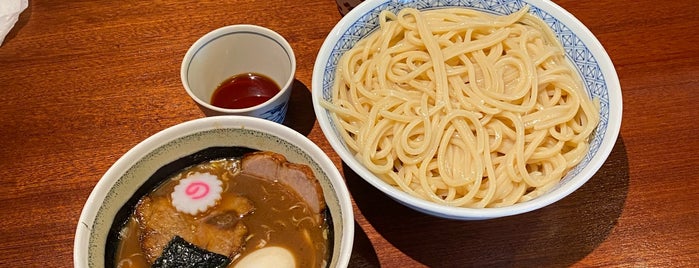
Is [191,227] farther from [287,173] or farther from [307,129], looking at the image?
[307,129]

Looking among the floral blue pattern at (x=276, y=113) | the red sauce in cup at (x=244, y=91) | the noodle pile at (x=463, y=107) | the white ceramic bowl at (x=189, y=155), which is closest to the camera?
the white ceramic bowl at (x=189, y=155)

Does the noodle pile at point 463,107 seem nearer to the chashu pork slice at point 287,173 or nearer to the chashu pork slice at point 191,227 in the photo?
the chashu pork slice at point 287,173

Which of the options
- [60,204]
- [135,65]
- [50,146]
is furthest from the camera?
[135,65]

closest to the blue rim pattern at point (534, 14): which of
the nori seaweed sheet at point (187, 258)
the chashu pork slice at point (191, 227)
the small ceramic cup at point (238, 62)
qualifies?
the small ceramic cup at point (238, 62)

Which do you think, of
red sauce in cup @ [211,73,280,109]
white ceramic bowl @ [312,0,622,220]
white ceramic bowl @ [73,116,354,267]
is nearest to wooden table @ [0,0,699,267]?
red sauce in cup @ [211,73,280,109]

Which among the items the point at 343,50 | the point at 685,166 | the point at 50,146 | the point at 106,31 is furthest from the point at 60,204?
the point at 685,166

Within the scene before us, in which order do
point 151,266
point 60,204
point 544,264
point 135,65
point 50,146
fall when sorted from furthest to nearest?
point 135,65 < point 50,146 < point 60,204 < point 544,264 < point 151,266

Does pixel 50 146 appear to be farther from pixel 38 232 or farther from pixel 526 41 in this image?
pixel 526 41
